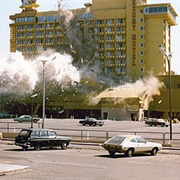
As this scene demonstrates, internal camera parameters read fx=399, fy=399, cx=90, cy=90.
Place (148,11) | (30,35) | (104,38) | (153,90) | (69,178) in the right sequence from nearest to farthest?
(69,178) < (153,90) < (148,11) < (104,38) < (30,35)

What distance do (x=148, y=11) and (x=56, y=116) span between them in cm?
4331

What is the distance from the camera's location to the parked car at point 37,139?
2909cm

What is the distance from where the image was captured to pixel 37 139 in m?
29.4

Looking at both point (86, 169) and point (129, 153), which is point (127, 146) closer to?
point (129, 153)

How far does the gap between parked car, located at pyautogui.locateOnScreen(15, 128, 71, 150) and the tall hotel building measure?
315ft

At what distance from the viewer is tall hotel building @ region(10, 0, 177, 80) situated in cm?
12575

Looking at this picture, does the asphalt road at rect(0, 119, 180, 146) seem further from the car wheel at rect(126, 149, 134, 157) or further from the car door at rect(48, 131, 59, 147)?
the car wheel at rect(126, 149, 134, 157)

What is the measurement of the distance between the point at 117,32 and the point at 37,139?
104835 mm

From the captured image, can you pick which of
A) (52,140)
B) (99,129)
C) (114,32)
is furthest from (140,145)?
(114,32)

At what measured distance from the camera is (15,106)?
11919cm

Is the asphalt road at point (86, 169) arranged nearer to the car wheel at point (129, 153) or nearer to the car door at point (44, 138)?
the car wheel at point (129, 153)

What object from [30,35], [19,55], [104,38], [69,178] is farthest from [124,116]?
[69,178]

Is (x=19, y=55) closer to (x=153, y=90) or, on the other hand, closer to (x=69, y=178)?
(x=153, y=90)

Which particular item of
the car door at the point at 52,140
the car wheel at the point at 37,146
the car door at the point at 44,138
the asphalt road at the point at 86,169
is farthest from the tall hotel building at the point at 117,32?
the asphalt road at the point at 86,169
